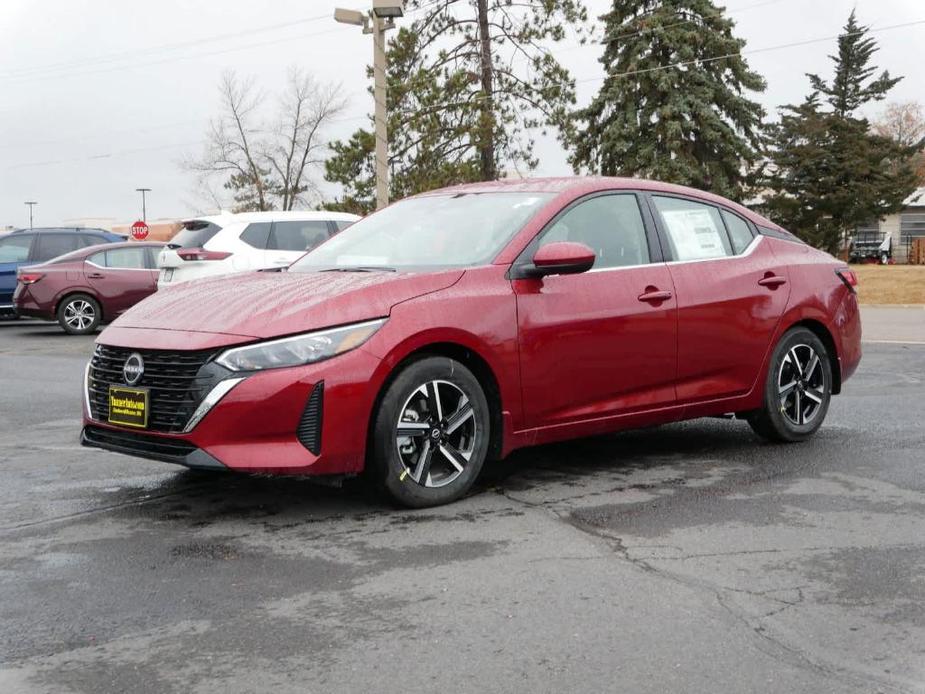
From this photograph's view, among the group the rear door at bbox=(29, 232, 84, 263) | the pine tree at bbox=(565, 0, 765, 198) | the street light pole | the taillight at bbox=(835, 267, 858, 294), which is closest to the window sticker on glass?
the taillight at bbox=(835, 267, 858, 294)

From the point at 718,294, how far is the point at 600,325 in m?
1.02

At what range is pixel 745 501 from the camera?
5.73m

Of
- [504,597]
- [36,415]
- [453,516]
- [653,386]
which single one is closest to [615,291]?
[653,386]

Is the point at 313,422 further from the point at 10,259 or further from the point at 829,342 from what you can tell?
the point at 10,259

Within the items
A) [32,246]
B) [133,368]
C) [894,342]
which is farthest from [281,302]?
[32,246]

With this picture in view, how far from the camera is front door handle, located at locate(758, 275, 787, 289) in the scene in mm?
6984

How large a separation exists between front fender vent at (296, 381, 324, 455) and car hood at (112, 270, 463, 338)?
305mm

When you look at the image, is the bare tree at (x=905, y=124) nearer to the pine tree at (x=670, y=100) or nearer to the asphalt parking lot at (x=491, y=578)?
the pine tree at (x=670, y=100)

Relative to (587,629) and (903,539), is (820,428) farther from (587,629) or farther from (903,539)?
(587,629)

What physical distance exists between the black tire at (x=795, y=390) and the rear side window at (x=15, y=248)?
17.4 m

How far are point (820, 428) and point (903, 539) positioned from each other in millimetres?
3143

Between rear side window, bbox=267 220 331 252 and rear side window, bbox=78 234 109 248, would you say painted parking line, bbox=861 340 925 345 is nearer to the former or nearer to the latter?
rear side window, bbox=267 220 331 252

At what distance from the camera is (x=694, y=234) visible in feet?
22.5

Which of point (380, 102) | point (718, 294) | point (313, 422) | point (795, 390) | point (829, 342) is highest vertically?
point (380, 102)
